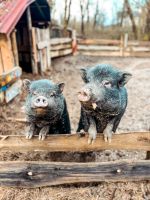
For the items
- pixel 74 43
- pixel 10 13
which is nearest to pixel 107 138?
pixel 10 13

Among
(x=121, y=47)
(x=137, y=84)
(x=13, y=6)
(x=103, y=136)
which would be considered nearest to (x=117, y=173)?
(x=103, y=136)

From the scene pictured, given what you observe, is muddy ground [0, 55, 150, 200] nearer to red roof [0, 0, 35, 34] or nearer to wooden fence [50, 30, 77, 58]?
wooden fence [50, 30, 77, 58]

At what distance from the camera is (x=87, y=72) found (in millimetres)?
2508

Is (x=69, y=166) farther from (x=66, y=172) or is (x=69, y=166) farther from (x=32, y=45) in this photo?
(x=32, y=45)

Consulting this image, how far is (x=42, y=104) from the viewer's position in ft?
7.72

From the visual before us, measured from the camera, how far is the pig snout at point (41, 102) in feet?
7.70

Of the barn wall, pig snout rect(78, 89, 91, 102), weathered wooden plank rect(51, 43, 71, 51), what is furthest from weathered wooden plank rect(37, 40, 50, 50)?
pig snout rect(78, 89, 91, 102)

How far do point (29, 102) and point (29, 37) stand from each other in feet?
17.3

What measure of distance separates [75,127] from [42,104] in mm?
2391

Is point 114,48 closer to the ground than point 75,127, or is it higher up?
closer to the ground

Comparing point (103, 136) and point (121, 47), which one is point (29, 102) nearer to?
point (103, 136)

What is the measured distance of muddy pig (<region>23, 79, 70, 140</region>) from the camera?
8.04ft

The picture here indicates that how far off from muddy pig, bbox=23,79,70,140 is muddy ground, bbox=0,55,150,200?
0.59 meters

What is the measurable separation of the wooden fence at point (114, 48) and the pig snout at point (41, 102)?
957cm
